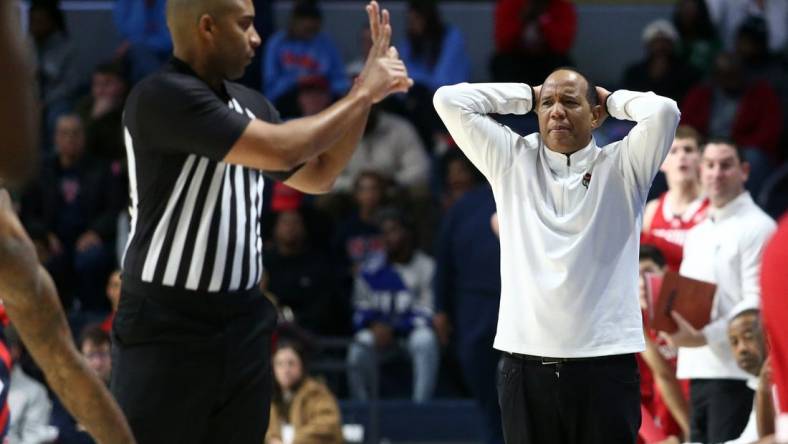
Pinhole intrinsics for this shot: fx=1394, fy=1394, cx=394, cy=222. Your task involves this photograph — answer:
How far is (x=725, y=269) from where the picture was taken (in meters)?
6.80

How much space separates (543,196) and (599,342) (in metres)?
0.54

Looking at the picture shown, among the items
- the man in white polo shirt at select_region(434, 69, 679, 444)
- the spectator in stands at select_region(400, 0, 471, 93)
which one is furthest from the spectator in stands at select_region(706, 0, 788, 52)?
the man in white polo shirt at select_region(434, 69, 679, 444)

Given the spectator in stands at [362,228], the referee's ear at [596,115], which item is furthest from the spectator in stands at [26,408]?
the referee's ear at [596,115]

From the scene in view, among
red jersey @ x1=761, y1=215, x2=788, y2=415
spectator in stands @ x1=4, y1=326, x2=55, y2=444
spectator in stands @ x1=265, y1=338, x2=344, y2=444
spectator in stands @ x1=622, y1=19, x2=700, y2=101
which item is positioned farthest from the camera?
spectator in stands @ x1=622, y1=19, x2=700, y2=101

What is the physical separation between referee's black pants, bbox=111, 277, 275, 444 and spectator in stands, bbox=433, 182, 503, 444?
4.63 metres

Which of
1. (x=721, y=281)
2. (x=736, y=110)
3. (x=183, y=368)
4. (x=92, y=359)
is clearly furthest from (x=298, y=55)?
(x=183, y=368)

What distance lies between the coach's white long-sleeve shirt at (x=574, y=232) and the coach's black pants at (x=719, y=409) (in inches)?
84.0

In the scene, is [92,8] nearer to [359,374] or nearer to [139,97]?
[359,374]

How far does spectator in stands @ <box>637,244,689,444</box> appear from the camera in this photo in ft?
22.3

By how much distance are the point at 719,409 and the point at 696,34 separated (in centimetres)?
612

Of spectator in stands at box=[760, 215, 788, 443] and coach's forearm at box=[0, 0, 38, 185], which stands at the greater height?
coach's forearm at box=[0, 0, 38, 185]

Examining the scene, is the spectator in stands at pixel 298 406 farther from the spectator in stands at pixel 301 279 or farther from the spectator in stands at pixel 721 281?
the spectator in stands at pixel 721 281

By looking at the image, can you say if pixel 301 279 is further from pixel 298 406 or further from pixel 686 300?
pixel 686 300

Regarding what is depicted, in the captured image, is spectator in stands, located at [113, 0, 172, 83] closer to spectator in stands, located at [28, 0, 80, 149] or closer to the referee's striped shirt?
spectator in stands, located at [28, 0, 80, 149]
